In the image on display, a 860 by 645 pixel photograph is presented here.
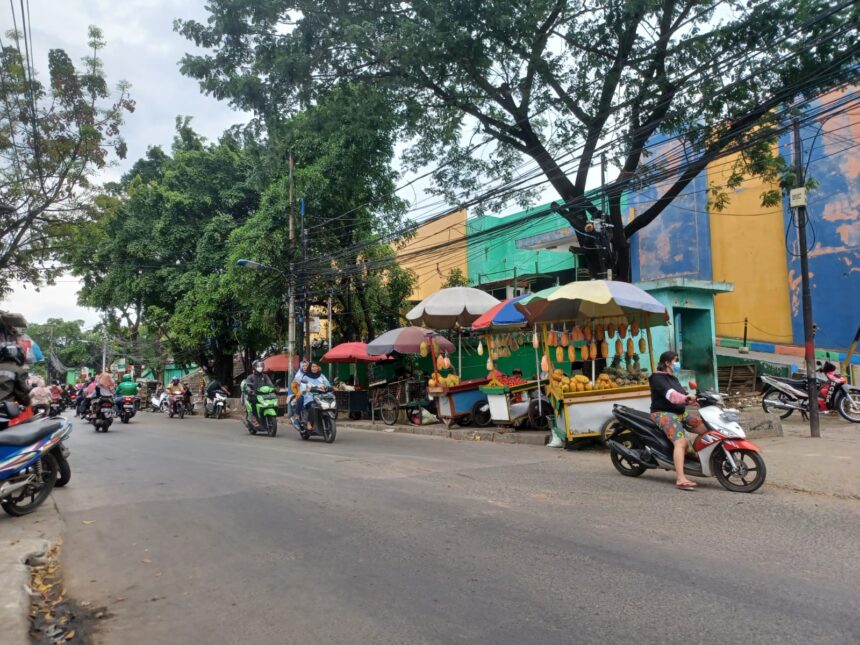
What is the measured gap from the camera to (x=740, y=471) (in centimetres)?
675

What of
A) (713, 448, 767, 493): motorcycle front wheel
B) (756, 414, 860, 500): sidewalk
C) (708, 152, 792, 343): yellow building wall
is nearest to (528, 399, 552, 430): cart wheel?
(756, 414, 860, 500): sidewalk

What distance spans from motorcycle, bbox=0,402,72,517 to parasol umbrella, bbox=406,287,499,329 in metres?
8.94

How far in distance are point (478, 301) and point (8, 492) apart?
10.9 meters

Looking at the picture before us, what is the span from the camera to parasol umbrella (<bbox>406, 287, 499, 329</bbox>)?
1488 centimetres

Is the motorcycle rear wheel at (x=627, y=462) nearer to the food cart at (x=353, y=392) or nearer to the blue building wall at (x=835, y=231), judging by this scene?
the food cart at (x=353, y=392)

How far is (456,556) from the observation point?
454 cm

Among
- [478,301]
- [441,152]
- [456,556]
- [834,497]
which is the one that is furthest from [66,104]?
[834,497]

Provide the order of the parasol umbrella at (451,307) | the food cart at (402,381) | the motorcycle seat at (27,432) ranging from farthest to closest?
the food cart at (402,381) < the parasol umbrella at (451,307) < the motorcycle seat at (27,432)

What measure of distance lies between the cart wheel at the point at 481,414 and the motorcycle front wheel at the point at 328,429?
338 centimetres

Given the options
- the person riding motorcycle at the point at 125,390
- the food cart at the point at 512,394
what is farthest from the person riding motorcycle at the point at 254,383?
Answer: the person riding motorcycle at the point at 125,390

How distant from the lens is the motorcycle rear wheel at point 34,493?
20.4ft

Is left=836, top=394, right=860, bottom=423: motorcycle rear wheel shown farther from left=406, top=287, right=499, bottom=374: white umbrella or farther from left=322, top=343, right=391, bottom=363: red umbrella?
left=322, top=343, right=391, bottom=363: red umbrella

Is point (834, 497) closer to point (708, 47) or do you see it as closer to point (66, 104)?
point (708, 47)

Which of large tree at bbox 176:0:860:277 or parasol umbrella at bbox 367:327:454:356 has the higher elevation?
large tree at bbox 176:0:860:277
